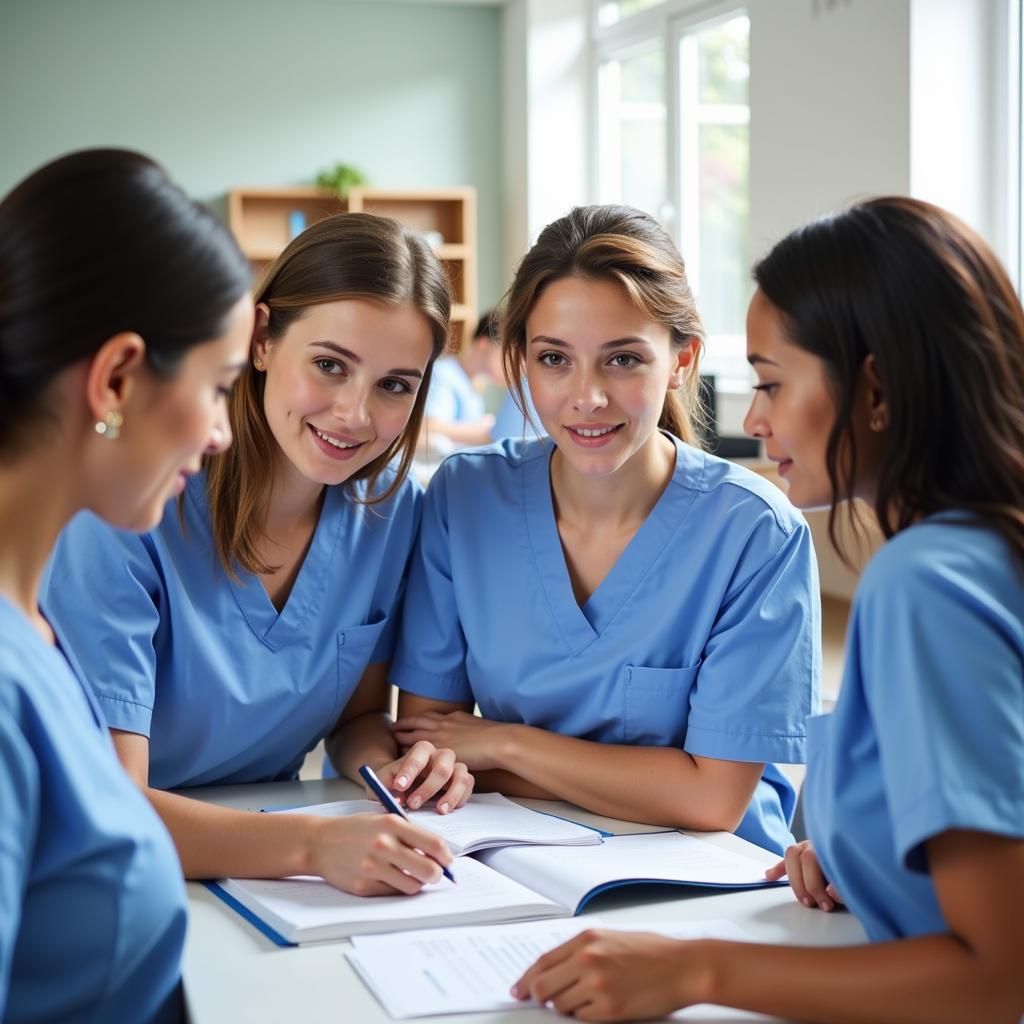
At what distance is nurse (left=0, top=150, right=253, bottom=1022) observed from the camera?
0.89 metres

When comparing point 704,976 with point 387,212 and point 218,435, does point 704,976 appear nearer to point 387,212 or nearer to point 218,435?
point 218,435

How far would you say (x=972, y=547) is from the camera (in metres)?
0.93

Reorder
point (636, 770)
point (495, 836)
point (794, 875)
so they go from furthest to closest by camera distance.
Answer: point (636, 770), point (495, 836), point (794, 875)

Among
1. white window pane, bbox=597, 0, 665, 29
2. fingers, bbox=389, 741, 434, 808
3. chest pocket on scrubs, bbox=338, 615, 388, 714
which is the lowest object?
fingers, bbox=389, 741, 434, 808

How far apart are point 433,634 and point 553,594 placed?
0.58 feet

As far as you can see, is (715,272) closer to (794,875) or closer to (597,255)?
(597,255)

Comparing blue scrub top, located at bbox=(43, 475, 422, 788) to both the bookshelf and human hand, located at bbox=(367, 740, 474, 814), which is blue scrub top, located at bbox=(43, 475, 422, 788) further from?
the bookshelf

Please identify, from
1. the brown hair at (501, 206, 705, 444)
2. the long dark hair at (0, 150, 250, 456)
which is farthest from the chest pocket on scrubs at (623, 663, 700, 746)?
the long dark hair at (0, 150, 250, 456)

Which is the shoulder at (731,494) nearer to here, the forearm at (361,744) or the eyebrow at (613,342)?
the eyebrow at (613,342)

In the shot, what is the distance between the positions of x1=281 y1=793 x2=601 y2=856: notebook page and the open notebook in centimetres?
2

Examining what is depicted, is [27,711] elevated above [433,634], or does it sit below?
above

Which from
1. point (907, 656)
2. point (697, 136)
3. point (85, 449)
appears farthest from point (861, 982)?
point (697, 136)

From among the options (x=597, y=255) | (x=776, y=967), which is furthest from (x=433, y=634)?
(x=776, y=967)

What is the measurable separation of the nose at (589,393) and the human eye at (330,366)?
0.28 meters
